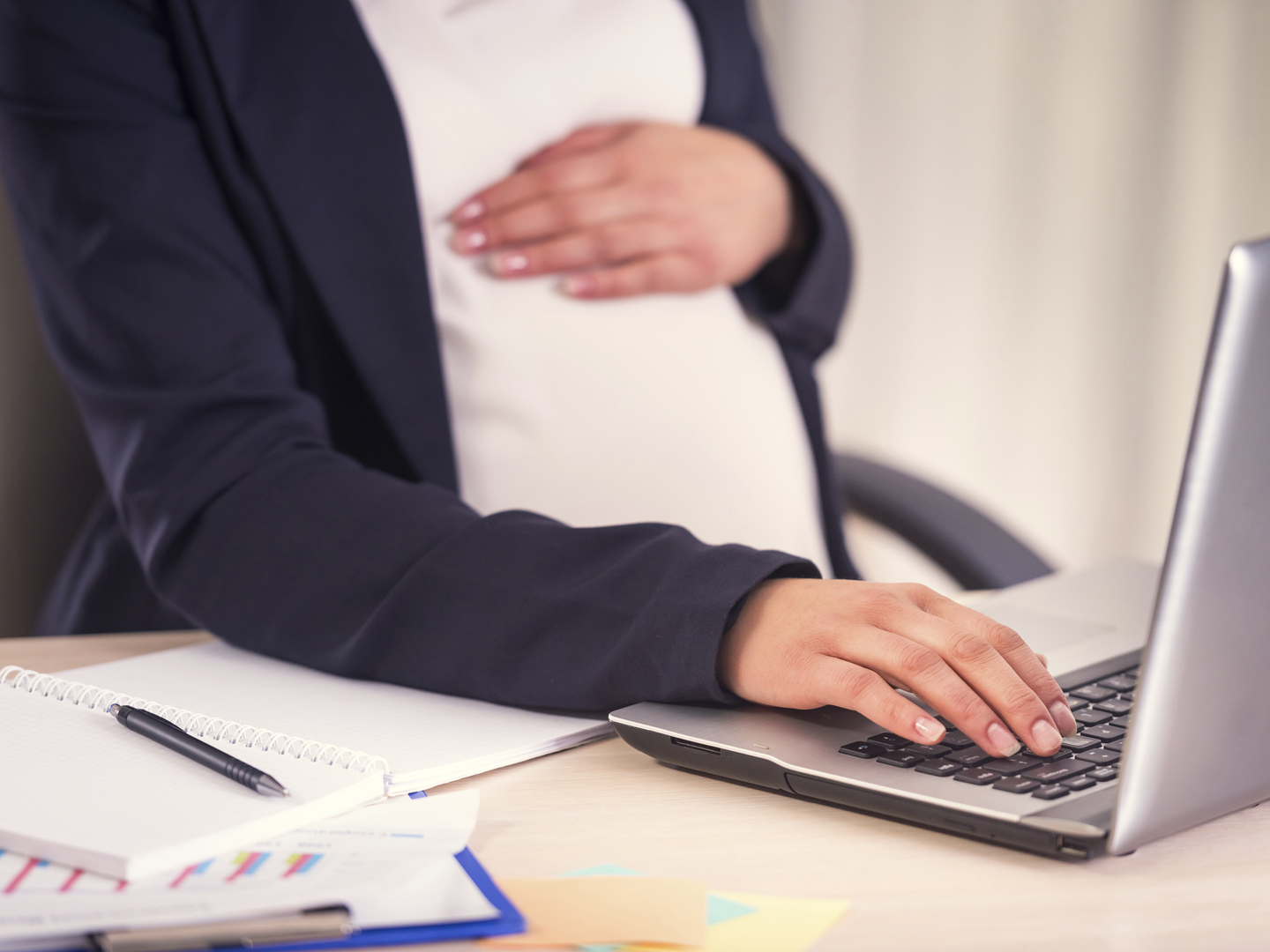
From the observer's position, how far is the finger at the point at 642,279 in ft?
2.98

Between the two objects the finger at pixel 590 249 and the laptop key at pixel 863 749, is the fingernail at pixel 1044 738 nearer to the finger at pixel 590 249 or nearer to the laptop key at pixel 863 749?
the laptop key at pixel 863 749

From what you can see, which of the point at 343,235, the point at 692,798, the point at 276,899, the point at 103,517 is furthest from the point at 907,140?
the point at 276,899

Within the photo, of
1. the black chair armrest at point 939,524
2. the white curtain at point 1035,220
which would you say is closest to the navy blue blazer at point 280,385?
the black chair armrest at point 939,524

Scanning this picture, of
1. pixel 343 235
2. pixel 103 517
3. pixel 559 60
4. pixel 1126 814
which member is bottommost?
pixel 103 517

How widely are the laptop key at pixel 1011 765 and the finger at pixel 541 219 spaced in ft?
1.83

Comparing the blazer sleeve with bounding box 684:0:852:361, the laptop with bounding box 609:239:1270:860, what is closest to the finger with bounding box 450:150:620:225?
the blazer sleeve with bounding box 684:0:852:361

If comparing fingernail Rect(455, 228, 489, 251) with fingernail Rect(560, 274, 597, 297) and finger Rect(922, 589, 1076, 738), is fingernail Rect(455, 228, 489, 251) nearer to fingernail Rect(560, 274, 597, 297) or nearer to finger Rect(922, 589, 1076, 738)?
fingernail Rect(560, 274, 597, 297)

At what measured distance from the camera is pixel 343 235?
2.84 feet

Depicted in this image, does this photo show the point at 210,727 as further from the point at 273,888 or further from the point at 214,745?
the point at 273,888

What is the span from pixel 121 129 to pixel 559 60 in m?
0.34

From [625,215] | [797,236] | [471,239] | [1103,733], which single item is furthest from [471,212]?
[1103,733]

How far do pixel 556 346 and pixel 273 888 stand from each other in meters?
0.57

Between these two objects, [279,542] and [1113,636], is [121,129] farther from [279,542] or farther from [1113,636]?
[1113,636]

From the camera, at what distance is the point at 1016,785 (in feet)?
1.48
